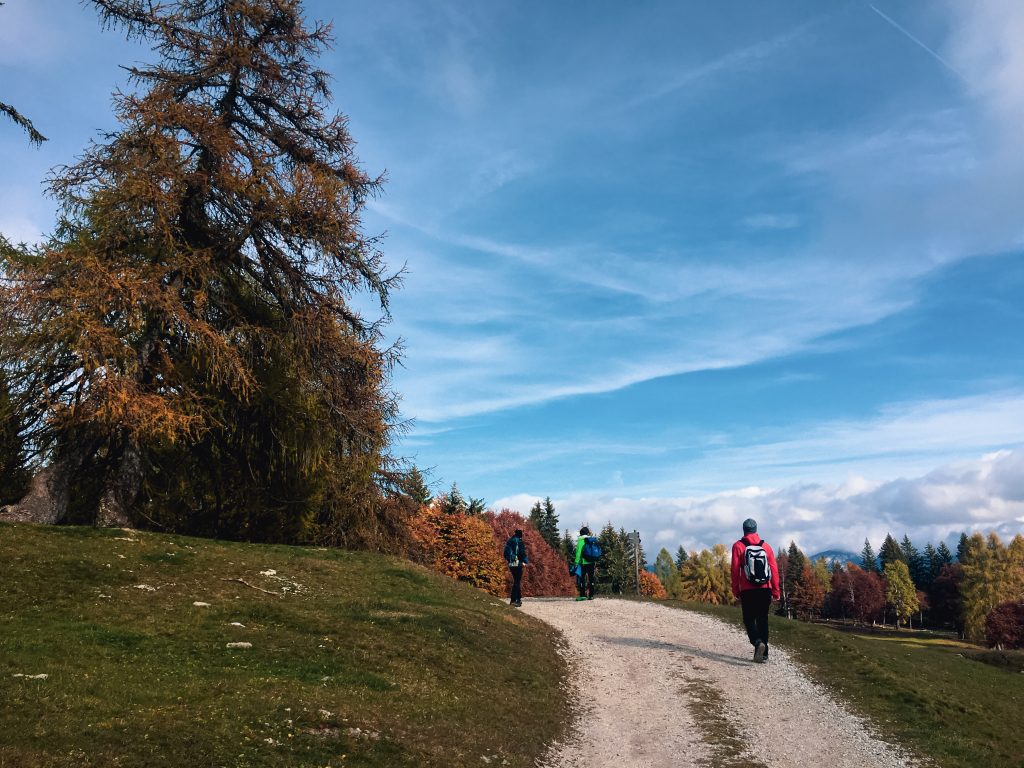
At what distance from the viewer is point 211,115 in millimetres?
22422

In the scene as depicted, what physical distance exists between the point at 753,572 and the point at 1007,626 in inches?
2898

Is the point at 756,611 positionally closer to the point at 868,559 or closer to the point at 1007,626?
the point at 1007,626

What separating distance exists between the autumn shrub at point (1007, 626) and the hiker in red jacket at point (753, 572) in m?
72.3

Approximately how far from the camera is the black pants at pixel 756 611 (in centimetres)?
1539

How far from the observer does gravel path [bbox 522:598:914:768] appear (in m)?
10.4

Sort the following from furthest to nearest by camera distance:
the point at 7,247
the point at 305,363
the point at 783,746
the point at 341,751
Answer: the point at 305,363 < the point at 7,247 < the point at 783,746 < the point at 341,751

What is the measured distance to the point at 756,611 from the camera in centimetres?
1581

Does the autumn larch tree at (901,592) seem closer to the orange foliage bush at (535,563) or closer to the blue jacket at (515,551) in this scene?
the orange foliage bush at (535,563)

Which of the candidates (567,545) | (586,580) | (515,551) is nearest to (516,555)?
(515,551)

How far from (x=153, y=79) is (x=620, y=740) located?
24262mm

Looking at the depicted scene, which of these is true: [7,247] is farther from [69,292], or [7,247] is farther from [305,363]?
[305,363]

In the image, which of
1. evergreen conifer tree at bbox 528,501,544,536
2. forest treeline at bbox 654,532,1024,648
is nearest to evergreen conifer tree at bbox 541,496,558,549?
evergreen conifer tree at bbox 528,501,544,536

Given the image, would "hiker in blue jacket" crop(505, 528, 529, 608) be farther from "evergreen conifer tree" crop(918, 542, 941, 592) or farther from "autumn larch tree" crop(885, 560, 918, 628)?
"evergreen conifer tree" crop(918, 542, 941, 592)

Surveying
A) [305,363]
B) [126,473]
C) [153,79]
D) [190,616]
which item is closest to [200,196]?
[153,79]
